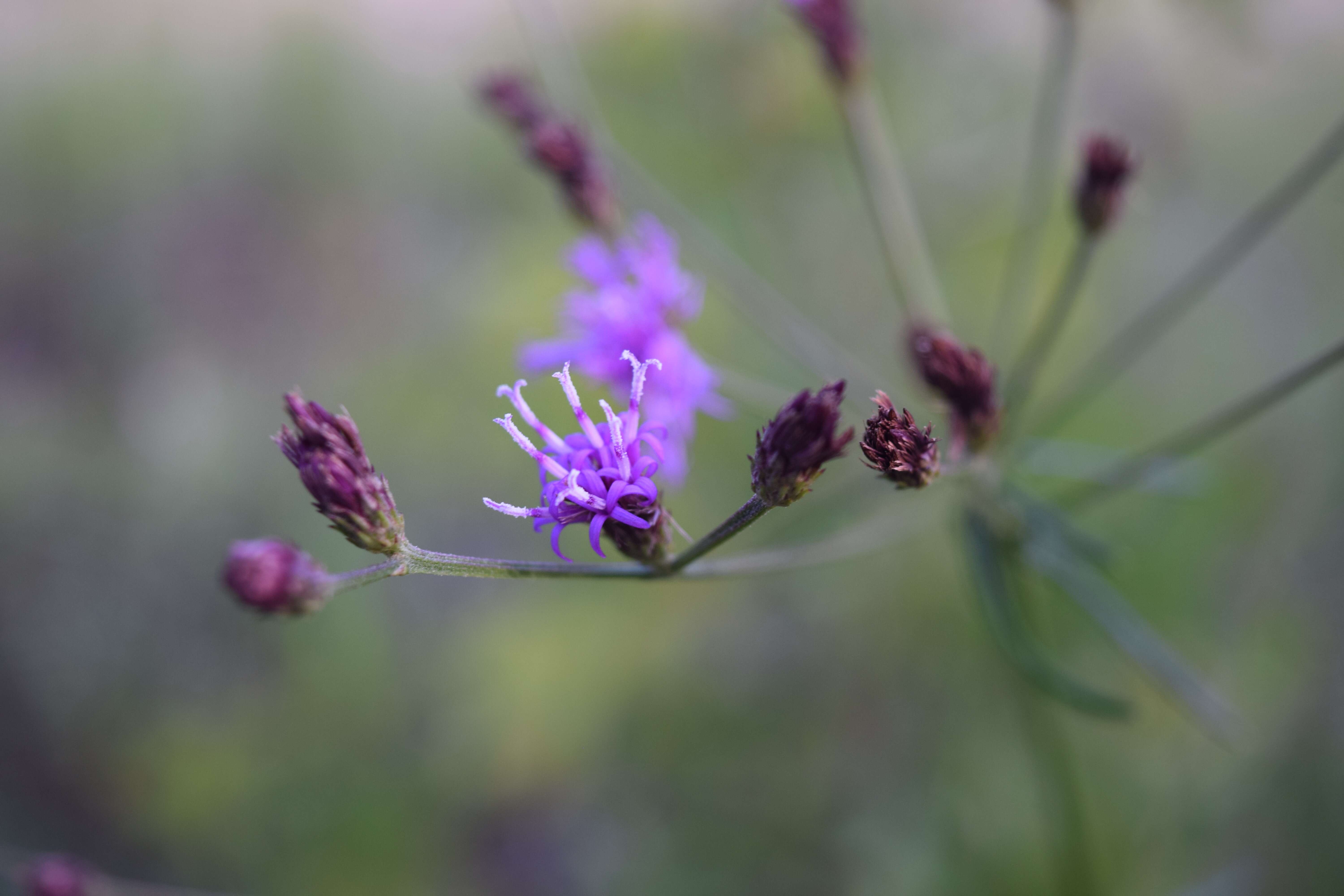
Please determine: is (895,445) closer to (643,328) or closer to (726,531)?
(726,531)

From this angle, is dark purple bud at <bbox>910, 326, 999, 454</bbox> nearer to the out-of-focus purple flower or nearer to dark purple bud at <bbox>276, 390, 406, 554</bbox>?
the out-of-focus purple flower

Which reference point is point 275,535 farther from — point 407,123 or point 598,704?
point 407,123

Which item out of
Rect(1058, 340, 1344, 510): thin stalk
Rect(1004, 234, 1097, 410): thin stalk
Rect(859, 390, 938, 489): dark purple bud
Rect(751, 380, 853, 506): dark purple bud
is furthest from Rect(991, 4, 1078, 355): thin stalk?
Rect(751, 380, 853, 506): dark purple bud

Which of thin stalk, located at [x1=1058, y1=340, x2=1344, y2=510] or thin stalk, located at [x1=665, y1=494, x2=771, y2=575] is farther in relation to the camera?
thin stalk, located at [x1=1058, y1=340, x2=1344, y2=510]

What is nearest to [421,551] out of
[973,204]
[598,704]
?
[598,704]

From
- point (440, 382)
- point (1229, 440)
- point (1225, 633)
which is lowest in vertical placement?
point (1225, 633)

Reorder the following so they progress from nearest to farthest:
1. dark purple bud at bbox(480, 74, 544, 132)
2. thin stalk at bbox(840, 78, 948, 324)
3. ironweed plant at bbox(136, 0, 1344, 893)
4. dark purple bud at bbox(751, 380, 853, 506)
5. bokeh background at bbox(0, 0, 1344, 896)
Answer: dark purple bud at bbox(751, 380, 853, 506)
ironweed plant at bbox(136, 0, 1344, 893)
thin stalk at bbox(840, 78, 948, 324)
dark purple bud at bbox(480, 74, 544, 132)
bokeh background at bbox(0, 0, 1344, 896)

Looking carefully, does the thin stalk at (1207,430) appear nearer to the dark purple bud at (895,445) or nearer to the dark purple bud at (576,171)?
the dark purple bud at (895,445)
